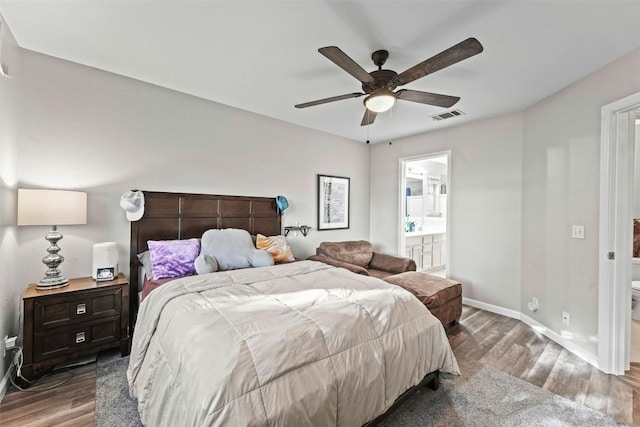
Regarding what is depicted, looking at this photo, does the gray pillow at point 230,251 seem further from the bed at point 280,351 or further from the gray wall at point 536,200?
the gray wall at point 536,200

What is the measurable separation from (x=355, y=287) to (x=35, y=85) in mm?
3182

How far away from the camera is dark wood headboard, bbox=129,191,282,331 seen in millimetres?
2783

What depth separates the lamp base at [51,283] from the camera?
2156 millimetres

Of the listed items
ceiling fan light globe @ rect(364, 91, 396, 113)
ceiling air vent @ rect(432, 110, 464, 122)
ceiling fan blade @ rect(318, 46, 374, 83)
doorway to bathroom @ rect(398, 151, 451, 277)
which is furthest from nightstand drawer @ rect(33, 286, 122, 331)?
doorway to bathroom @ rect(398, 151, 451, 277)

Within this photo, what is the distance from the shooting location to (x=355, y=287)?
2.02 meters

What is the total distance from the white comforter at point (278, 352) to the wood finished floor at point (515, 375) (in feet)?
1.74

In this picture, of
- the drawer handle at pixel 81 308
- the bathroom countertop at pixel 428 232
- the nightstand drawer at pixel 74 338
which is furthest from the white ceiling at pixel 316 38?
the bathroom countertop at pixel 428 232

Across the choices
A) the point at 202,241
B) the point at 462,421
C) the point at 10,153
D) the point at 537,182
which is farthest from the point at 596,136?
the point at 10,153

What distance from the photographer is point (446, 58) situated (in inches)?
66.3

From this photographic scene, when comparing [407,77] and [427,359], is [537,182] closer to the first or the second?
[407,77]

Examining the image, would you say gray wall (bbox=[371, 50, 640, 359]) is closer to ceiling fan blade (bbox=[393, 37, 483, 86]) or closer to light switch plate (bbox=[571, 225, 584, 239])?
light switch plate (bbox=[571, 225, 584, 239])

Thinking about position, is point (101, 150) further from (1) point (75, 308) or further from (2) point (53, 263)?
(1) point (75, 308)

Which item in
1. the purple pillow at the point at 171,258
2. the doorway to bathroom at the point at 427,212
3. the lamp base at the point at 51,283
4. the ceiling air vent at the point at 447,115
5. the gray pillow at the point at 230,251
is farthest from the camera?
the doorway to bathroom at the point at 427,212

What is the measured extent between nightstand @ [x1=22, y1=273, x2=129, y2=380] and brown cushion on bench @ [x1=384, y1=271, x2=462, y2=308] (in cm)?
275
